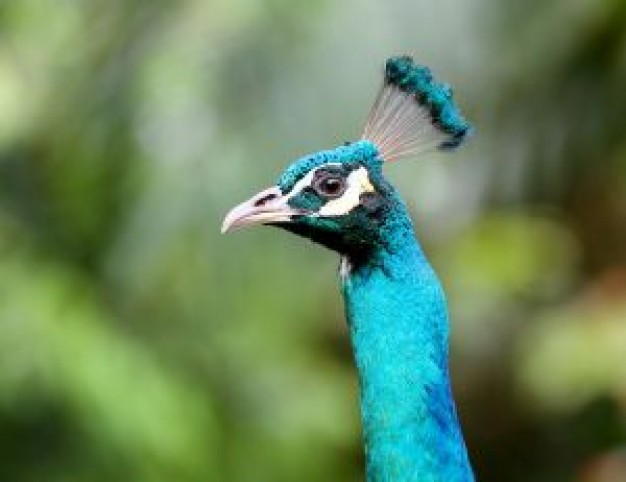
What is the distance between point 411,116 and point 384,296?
0.79 feet

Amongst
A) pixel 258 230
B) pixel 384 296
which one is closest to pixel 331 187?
pixel 384 296

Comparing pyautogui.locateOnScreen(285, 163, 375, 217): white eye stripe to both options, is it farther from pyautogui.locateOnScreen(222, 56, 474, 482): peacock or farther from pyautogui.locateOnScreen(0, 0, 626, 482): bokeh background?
pyautogui.locateOnScreen(0, 0, 626, 482): bokeh background

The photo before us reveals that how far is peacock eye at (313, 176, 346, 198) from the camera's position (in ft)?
7.12

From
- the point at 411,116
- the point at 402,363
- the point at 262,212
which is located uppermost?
the point at 411,116

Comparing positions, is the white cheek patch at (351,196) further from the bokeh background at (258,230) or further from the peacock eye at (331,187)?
the bokeh background at (258,230)

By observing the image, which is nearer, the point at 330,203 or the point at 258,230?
the point at 330,203

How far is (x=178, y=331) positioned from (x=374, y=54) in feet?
2.85

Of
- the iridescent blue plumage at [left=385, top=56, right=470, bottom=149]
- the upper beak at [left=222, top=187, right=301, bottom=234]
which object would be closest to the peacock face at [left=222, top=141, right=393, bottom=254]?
the upper beak at [left=222, top=187, right=301, bottom=234]

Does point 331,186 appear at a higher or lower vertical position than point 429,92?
lower

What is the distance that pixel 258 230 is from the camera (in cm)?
363

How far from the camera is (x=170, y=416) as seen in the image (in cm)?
381

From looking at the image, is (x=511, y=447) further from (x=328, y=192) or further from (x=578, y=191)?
(x=328, y=192)

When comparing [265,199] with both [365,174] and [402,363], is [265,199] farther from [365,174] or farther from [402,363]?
[402,363]

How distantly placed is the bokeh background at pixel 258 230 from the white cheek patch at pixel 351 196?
4.43ft
